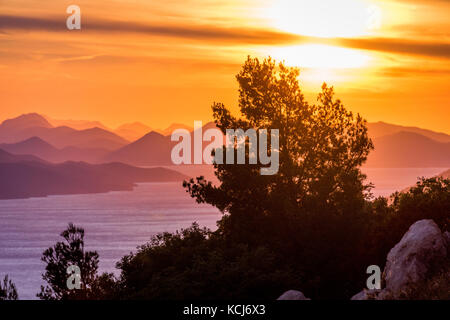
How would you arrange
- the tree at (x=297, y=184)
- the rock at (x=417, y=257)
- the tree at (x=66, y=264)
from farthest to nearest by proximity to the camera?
the tree at (x=66, y=264), the tree at (x=297, y=184), the rock at (x=417, y=257)

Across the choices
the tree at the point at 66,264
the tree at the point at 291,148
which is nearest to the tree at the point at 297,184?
the tree at the point at 291,148

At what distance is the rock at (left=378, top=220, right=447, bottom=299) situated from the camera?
22062mm

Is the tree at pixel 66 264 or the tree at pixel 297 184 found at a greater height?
the tree at pixel 297 184

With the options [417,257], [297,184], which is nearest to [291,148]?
[297,184]

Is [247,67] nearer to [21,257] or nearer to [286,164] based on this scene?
[286,164]

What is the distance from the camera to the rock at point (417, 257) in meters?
22.1

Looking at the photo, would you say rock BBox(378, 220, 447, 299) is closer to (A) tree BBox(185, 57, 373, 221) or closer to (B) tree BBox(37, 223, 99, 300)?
(A) tree BBox(185, 57, 373, 221)

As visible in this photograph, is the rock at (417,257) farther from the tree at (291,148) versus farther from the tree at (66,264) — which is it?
the tree at (66,264)

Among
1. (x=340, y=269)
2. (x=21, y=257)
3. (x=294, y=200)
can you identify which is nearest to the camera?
(x=340, y=269)

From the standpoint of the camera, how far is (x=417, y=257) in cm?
2236

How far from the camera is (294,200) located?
37.2 metres

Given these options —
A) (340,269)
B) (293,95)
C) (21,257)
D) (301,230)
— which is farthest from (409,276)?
(21,257)

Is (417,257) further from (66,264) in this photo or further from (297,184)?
(66,264)
